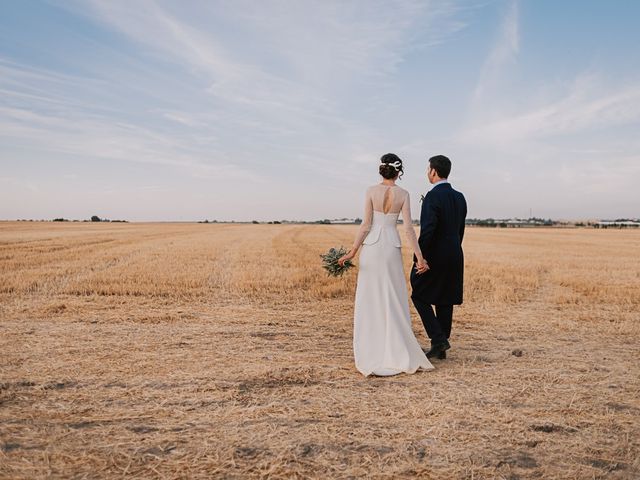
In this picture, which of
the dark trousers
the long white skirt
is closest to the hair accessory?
the long white skirt

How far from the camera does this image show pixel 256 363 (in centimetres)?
679

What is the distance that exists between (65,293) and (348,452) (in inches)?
441

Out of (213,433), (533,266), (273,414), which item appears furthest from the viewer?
(533,266)

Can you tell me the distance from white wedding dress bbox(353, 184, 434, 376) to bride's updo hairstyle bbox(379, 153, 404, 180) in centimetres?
16

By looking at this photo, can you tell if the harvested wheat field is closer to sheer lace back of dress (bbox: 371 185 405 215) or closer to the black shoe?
the black shoe

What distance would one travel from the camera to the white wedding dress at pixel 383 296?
6.31 meters

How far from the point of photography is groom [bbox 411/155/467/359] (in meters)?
6.53

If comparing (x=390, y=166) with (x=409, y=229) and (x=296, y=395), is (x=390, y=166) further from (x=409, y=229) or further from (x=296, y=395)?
(x=296, y=395)

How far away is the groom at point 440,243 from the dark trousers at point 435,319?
14 mm

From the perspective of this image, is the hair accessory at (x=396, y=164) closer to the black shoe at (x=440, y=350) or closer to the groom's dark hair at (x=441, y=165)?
the groom's dark hair at (x=441, y=165)

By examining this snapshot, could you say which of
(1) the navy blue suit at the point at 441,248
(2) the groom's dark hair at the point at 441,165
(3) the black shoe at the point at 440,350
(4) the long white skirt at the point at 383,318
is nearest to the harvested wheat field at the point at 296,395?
(3) the black shoe at the point at 440,350

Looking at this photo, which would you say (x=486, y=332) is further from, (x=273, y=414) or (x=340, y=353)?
(x=273, y=414)

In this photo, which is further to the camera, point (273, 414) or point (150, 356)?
point (150, 356)

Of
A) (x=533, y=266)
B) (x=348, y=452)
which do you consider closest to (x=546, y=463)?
(x=348, y=452)
